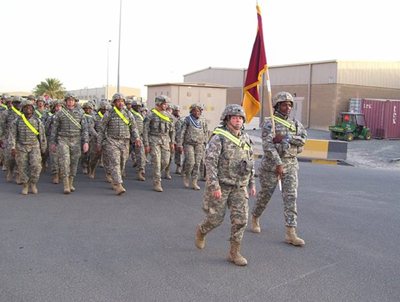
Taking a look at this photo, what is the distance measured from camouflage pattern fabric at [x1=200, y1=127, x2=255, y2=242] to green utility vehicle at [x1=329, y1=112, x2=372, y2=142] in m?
23.2

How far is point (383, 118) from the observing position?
30.1 metres

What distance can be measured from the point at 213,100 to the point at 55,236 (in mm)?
12999

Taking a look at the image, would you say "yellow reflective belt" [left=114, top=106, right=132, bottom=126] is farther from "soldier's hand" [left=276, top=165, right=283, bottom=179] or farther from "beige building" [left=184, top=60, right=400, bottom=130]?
"beige building" [left=184, top=60, right=400, bottom=130]

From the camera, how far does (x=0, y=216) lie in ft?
23.1

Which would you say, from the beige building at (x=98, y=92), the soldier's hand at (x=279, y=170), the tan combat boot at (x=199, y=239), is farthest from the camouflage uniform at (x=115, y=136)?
the beige building at (x=98, y=92)

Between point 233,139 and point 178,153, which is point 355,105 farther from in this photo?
point 233,139

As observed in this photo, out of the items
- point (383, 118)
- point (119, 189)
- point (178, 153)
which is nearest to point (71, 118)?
point (119, 189)

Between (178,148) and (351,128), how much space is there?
65.0ft

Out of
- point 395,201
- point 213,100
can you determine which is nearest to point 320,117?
point 213,100

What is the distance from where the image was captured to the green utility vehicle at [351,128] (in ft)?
88.4

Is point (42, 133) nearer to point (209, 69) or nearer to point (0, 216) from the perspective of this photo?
point (0, 216)

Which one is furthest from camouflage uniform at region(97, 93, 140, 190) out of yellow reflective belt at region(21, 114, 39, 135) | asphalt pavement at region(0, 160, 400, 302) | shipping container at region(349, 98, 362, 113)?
shipping container at region(349, 98, 362, 113)

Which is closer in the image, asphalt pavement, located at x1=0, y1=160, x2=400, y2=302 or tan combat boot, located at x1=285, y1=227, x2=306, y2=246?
asphalt pavement, located at x1=0, y1=160, x2=400, y2=302

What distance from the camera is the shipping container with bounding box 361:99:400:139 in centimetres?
2997
